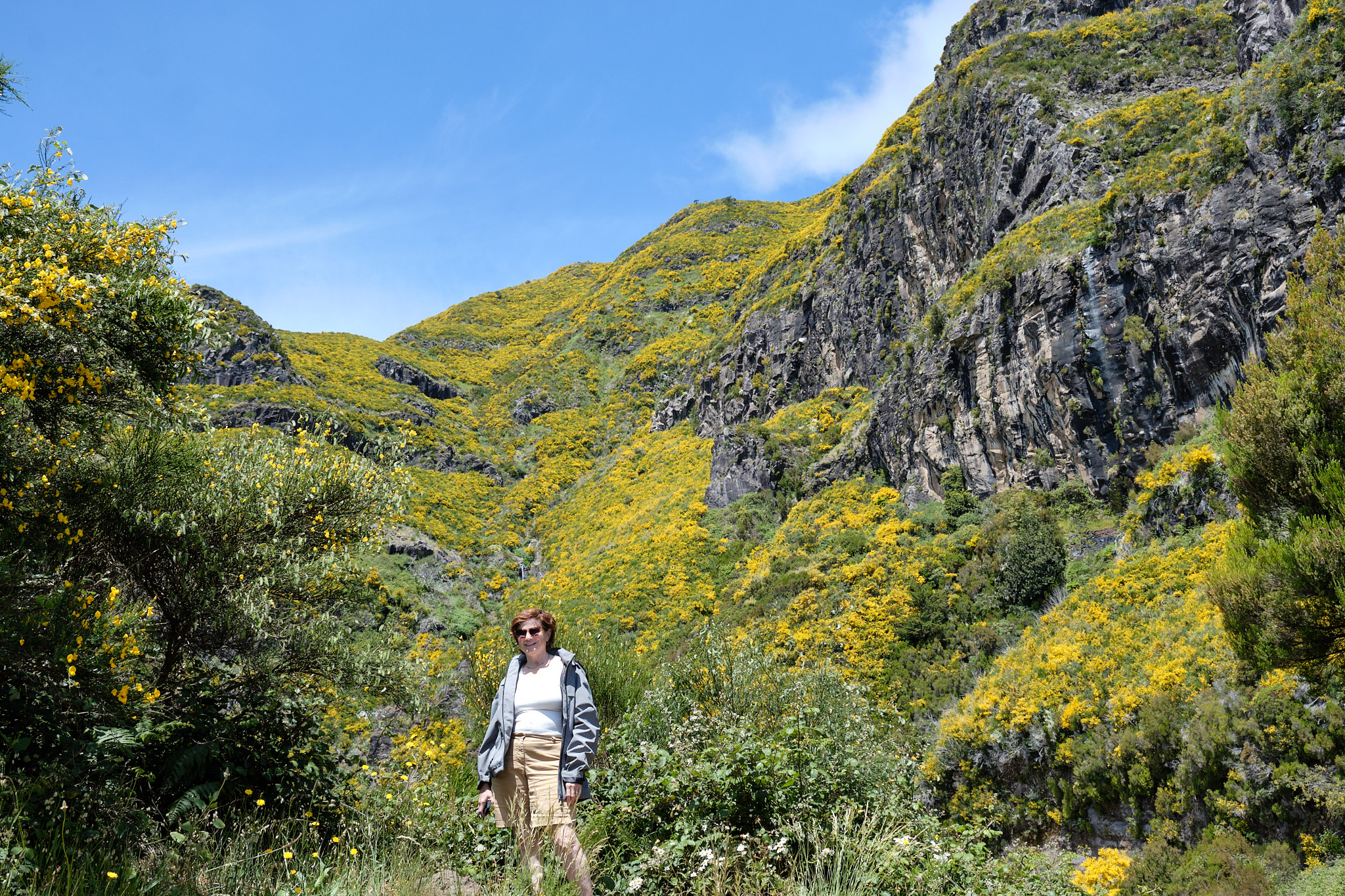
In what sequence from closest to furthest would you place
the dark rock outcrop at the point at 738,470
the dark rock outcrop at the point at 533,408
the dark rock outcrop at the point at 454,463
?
the dark rock outcrop at the point at 738,470, the dark rock outcrop at the point at 454,463, the dark rock outcrop at the point at 533,408

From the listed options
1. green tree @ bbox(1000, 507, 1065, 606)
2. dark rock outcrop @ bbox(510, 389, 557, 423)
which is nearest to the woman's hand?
green tree @ bbox(1000, 507, 1065, 606)

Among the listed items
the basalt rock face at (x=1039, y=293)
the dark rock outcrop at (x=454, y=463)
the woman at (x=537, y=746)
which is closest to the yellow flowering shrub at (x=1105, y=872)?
the woman at (x=537, y=746)

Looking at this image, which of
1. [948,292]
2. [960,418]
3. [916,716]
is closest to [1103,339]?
[960,418]

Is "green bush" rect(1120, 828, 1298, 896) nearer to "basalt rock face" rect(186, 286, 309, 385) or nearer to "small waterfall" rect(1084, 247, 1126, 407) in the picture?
"small waterfall" rect(1084, 247, 1126, 407)

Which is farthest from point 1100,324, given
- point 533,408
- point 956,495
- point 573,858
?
point 533,408

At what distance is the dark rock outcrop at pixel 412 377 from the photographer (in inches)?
2717

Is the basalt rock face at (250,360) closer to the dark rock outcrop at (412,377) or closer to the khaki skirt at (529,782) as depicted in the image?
the dark rock outcrop at (412,377)

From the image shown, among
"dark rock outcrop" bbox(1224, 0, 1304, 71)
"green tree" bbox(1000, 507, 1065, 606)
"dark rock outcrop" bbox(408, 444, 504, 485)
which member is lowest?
"green tree" bbox(1000, 507, 1065, 606)

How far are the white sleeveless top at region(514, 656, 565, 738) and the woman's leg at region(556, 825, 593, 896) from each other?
0.62m

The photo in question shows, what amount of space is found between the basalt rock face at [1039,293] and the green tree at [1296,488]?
371 inches

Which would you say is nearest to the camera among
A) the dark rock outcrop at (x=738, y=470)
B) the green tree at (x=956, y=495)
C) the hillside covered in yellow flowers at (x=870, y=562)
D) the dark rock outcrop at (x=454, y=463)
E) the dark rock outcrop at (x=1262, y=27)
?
the hillside covered in yellow flowers at (x=870, y=562)

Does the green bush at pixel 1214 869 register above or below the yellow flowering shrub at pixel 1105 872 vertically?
above

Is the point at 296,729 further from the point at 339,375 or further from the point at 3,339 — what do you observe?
the point at 339,375

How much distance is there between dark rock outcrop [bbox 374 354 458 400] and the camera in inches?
2717
